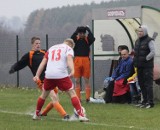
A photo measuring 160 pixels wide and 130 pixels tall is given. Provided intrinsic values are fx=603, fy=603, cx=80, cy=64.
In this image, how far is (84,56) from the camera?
639 inches

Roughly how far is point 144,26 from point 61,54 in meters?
3.59

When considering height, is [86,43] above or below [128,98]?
above

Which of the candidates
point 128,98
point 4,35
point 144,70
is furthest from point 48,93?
point 4,35

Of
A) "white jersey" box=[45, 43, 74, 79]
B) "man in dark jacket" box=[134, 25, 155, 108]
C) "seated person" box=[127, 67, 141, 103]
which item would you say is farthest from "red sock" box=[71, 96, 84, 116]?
"seated person" box=[127, 67, 141, 103]

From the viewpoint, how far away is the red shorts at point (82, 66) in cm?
1616

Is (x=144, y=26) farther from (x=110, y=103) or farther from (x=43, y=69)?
(x=43, y=69)

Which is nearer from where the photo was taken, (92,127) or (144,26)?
(92,127)

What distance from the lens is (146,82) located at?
14742mm

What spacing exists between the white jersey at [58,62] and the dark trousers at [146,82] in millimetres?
3332

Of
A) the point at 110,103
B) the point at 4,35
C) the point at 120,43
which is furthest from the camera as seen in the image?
the point at 4,35

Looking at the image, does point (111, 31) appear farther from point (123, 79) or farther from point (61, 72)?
point (61, 72)

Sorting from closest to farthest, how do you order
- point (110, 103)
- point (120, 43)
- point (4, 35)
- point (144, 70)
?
point (144, 70), point (110, 103), point (120, 43), point (4, 35)

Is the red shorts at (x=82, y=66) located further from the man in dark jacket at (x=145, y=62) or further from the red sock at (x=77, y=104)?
the red sock at (x=77, y=104)

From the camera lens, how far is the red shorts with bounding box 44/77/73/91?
38.9 feet
